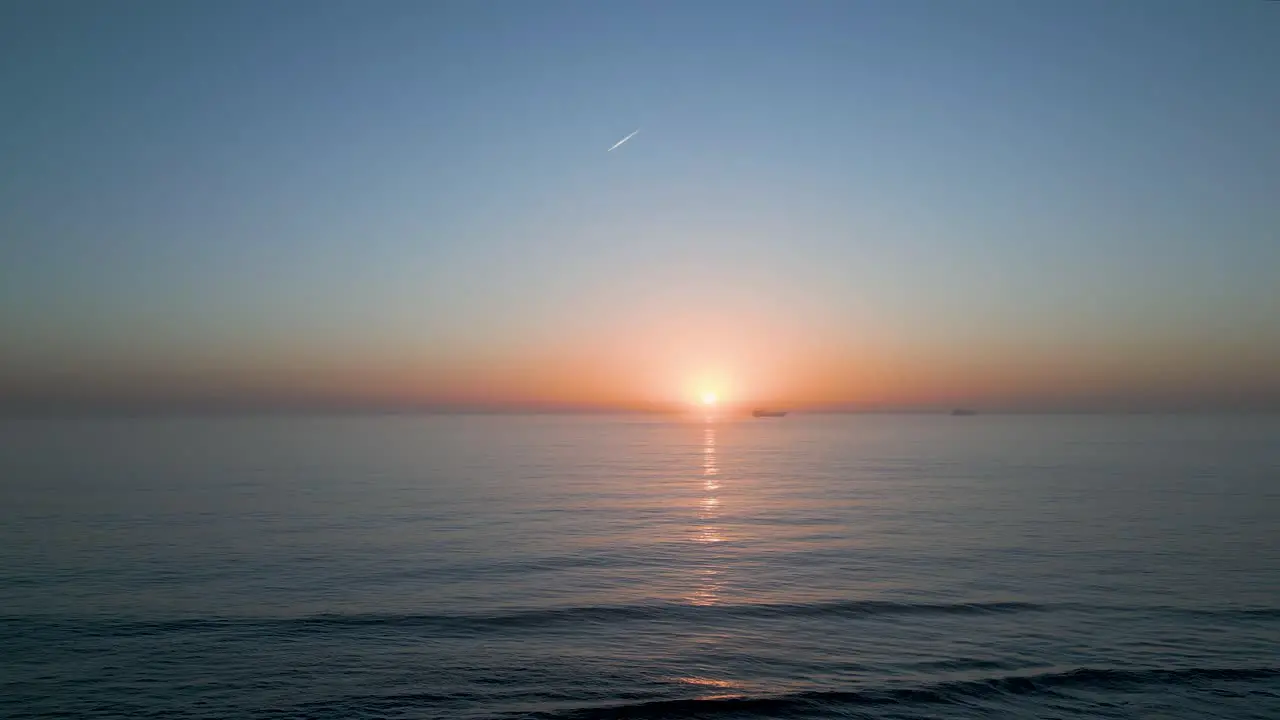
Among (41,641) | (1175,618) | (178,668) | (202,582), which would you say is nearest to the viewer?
(178,668)

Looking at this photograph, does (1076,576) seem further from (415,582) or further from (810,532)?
(415,582)

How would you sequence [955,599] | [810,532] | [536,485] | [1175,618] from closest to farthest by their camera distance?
[1175,618], [955,599], [810,532], [536,485]

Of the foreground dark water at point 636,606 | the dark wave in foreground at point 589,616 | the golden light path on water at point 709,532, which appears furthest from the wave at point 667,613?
the golden light path on water at point 709,532

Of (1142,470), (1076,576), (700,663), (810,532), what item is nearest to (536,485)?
(810,532)

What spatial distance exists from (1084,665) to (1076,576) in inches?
654

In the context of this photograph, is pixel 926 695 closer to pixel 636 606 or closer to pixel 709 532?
pixel 636 606

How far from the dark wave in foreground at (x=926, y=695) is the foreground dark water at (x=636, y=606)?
0.10m

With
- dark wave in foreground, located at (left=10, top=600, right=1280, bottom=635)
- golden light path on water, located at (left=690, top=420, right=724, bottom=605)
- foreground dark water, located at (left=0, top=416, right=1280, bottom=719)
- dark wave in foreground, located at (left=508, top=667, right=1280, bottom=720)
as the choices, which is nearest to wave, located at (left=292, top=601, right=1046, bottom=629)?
dark wave in foreground, located at (left=10, top=600, right=1280, bottom=635)

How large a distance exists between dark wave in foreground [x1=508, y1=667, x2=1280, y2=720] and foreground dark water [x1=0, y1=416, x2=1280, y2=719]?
0.10m

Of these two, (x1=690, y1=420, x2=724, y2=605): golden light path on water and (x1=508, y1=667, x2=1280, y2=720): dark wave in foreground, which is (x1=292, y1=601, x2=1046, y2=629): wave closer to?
(x1=690, y1=420, x2=724, y2=605): golden light path on water

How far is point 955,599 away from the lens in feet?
125

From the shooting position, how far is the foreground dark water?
25.6m

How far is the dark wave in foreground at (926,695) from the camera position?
79.5 feet

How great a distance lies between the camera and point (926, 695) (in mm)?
25609
